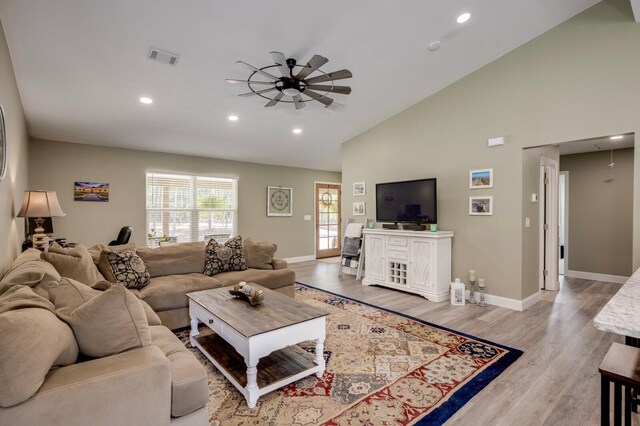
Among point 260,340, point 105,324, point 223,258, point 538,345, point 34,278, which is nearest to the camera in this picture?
point 105,324

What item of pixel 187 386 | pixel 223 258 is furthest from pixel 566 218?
pixel 187 386

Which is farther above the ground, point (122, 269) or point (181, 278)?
point (122, 269)

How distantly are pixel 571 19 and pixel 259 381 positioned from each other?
4954 millimetres

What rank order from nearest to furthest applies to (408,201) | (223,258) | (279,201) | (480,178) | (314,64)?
(314,64), (223,258), (480,178), (408,201), (279,201)

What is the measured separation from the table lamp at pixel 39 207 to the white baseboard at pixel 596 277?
814 cm

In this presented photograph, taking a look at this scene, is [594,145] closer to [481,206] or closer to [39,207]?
[481,206]

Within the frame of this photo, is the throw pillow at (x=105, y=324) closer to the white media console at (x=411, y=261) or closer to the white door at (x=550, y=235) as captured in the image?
the white media console at (x=411, y=261)

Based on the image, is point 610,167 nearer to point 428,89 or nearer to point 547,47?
point 547,47

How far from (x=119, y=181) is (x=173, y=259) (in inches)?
107

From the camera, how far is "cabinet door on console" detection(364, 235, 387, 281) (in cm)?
522

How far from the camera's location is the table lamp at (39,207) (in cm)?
334

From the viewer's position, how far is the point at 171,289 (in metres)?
3.30

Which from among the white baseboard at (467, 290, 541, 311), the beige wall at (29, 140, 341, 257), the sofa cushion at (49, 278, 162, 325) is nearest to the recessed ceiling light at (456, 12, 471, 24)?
the white baseboard at (467, 290, 541, 311)

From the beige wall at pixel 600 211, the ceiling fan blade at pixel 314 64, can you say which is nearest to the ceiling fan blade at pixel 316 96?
the ceiling fan blade at pixel 314 64
